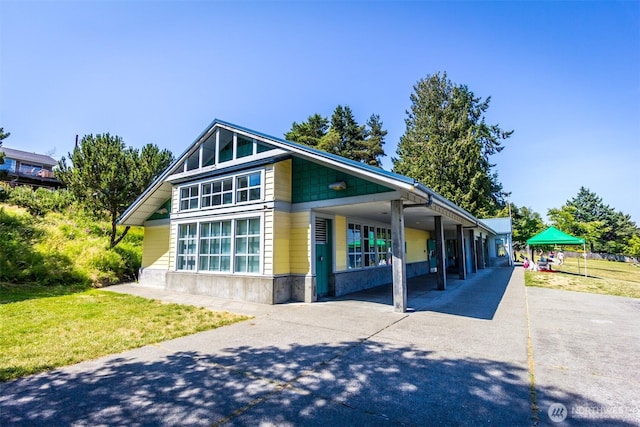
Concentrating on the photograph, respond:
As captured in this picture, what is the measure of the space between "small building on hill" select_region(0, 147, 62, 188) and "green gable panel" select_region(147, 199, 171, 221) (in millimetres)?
19646

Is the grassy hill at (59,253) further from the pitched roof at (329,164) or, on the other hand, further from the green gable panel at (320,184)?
the green gable panel at (320,184)

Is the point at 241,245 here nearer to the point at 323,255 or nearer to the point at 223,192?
the point at 223,192

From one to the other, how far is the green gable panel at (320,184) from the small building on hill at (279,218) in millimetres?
30

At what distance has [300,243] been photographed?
9.30 meters

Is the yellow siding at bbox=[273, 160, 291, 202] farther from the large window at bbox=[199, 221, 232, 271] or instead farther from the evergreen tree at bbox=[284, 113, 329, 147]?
the evergreen tree at bbox=[284, 113, 329, 147]

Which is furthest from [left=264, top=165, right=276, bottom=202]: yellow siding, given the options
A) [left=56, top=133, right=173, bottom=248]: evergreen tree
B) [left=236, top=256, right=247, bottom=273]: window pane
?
[left=56, top=133, right=173, bottom=248]: evergreen tree

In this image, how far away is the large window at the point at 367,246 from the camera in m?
11.1

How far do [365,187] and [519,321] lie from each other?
4790 millimetres

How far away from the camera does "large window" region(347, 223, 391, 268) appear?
1110 cm

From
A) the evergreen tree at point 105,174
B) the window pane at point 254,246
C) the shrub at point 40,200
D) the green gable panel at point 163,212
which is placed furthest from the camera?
the shrub at point 40,200

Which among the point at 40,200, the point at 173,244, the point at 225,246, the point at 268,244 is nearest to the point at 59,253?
the point at 173,244

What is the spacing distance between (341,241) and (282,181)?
3.02m

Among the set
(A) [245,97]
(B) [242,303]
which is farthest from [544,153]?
(B) [242,303]

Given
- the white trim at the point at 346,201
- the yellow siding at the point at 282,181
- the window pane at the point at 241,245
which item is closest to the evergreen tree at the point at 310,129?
the yellow siding at the point at 282,181
